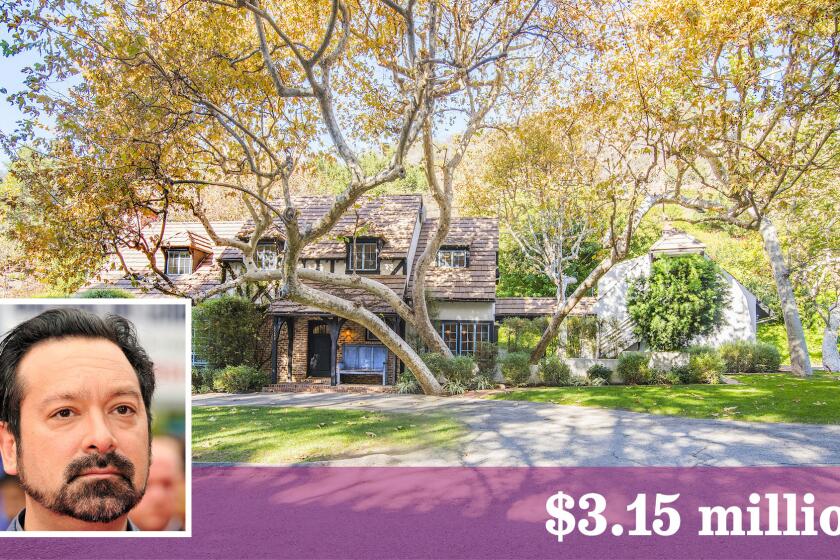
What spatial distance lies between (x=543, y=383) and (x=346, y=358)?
665 cm

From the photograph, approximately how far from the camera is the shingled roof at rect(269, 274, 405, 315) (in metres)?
20.4

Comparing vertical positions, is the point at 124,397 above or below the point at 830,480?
above

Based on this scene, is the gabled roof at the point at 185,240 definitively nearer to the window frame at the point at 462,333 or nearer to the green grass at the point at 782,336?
the window frame at the point at 462,333

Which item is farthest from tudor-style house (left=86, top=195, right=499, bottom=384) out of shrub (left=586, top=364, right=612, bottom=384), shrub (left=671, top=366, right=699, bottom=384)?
shrub (left=671, top=366, right=699, bottom=384)

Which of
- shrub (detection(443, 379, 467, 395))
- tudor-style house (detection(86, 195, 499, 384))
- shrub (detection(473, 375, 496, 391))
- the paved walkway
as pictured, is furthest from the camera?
tudor-style house (detection(86, 195, 499, 384))

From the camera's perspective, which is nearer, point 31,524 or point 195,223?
point 31,524

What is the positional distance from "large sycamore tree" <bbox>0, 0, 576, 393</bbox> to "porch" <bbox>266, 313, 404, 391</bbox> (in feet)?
13.8

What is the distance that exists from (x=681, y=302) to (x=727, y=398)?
31.2 feet

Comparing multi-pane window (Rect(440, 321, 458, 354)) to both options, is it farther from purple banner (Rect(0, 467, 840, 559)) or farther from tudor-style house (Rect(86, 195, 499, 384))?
purple banner (Rect(0, 467, 840, 559))

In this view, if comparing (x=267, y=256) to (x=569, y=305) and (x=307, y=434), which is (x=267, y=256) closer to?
(x=569, y=305)

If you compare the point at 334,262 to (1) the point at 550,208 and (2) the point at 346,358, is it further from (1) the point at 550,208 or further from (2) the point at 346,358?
(1) the point at 550,208

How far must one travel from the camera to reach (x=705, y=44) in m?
13.6

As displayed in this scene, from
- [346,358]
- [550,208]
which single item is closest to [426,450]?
[346,358]

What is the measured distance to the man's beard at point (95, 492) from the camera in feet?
9.73
